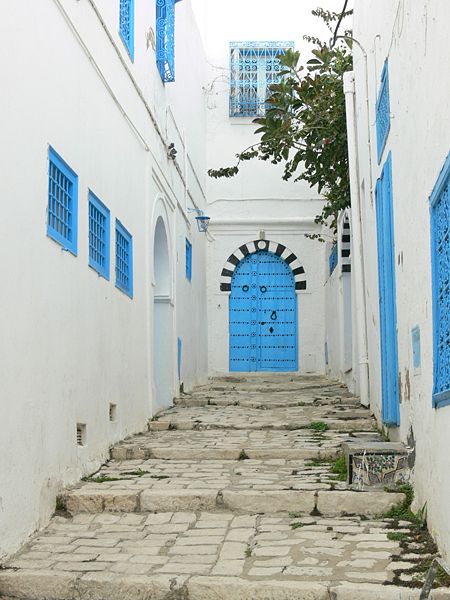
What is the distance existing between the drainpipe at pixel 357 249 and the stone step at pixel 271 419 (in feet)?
1.33

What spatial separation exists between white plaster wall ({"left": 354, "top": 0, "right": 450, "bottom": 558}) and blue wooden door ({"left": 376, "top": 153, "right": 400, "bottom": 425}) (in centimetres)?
26

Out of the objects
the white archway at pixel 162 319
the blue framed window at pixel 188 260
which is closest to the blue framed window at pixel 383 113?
the white archway at pixel 162 319

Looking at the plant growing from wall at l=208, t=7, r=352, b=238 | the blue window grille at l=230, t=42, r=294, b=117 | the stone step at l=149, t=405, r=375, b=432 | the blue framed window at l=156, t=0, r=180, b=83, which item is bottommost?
the stone step at l=149, t=405, r=375, b=432

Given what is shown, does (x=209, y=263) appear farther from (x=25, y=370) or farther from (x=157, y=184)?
(x=25, y=370)

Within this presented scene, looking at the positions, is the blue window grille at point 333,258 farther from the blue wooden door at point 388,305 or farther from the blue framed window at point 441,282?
the blue framed window at point 441,282

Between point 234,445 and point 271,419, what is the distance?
5.05 ft

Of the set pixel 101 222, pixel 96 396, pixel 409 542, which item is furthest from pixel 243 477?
pixel 101 222

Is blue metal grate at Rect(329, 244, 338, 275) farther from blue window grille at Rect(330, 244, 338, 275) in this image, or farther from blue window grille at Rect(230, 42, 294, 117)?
blue window grille at Rect(230, 42, 294, 117)

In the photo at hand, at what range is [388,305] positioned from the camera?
661 centimetres

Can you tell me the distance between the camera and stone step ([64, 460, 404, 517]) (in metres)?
5.40

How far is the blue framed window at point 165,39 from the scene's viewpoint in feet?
34.0

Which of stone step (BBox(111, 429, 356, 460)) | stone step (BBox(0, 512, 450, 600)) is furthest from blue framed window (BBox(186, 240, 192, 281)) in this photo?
stone step (BBox(0, 512, 450, 600))

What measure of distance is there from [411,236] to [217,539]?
2173 millimetres

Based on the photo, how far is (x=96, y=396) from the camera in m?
6.67
